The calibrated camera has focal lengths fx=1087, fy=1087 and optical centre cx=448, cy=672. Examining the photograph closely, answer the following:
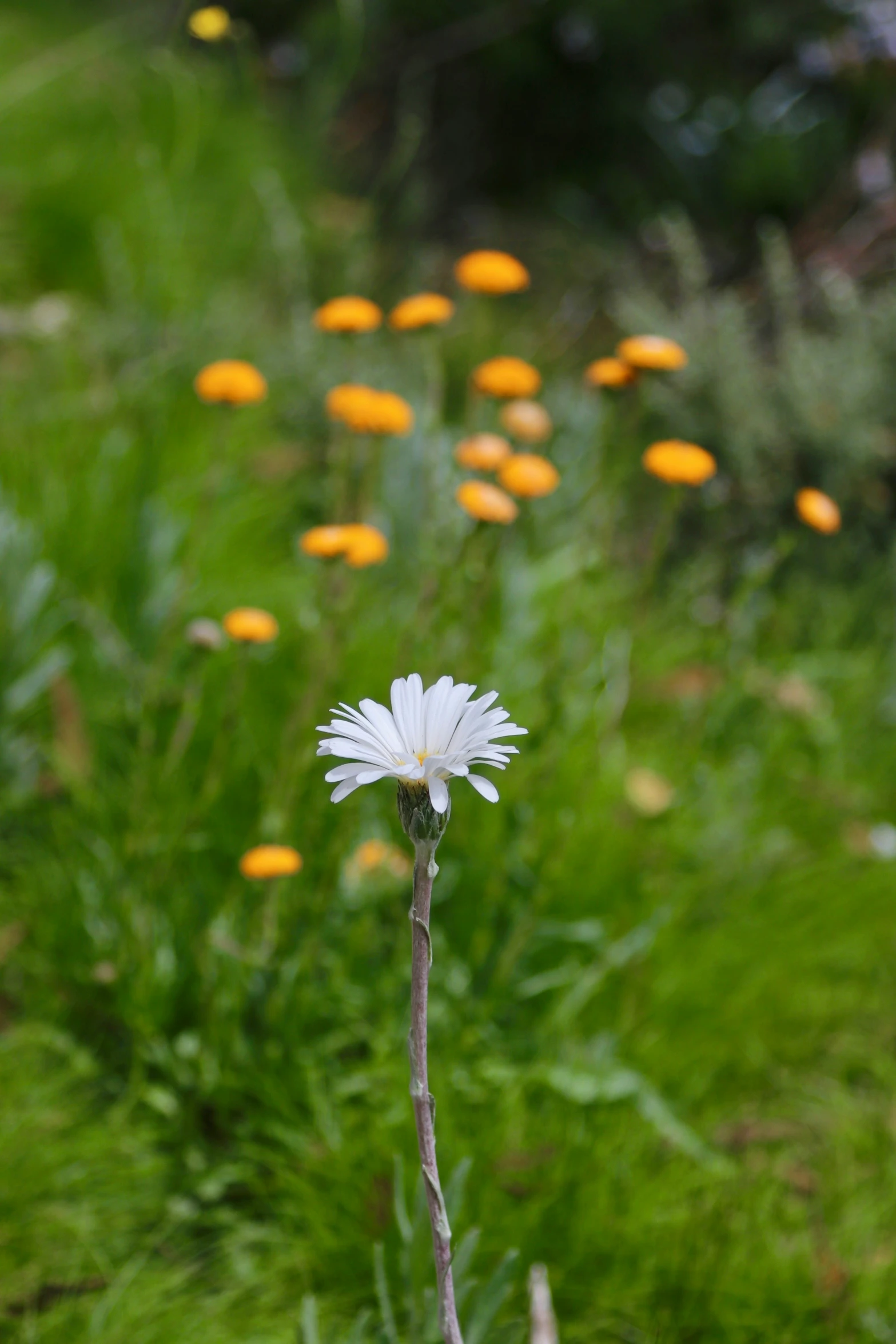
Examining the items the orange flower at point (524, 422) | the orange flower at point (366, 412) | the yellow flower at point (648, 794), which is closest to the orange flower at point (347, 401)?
the orange flower at point (366, 412)

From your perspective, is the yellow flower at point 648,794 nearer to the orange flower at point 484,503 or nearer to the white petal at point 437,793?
the orange flower at point 484,503

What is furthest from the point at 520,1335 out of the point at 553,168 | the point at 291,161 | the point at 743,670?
the point at 553,168

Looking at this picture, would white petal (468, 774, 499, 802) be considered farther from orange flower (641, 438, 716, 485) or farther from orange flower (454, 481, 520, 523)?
orange flower (641, 438, 716, 485)

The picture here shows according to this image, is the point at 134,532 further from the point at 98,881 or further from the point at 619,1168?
the point at 619,1168

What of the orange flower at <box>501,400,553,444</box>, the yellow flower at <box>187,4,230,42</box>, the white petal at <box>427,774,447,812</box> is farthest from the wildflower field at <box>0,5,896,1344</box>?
the yellow flower at <box>187,4,230,42</box>

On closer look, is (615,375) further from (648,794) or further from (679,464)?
(648,794)

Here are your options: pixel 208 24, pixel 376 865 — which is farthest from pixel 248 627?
pixel 208 24
